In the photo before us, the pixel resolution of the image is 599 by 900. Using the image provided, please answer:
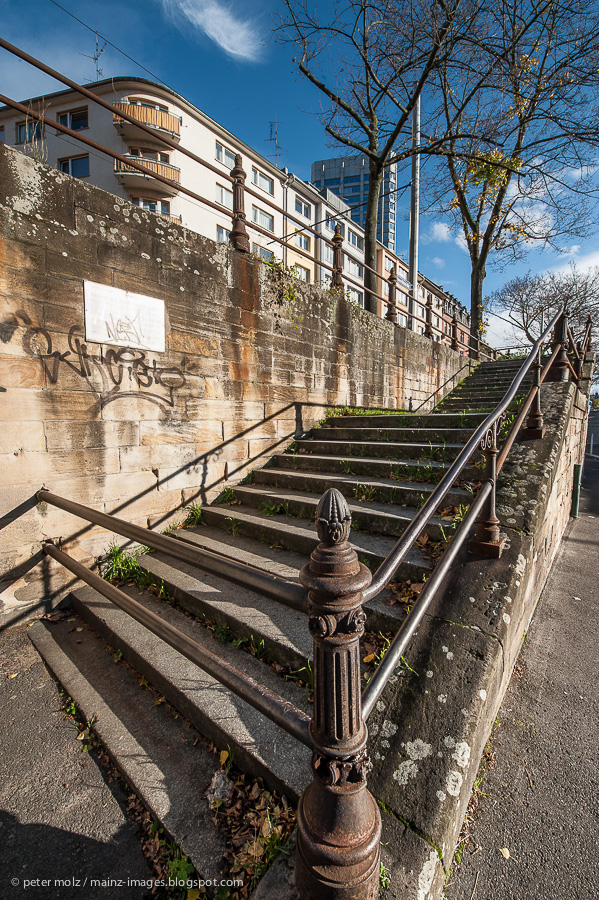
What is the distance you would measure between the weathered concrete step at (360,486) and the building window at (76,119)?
2887cm

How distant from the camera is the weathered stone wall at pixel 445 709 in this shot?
1.37m

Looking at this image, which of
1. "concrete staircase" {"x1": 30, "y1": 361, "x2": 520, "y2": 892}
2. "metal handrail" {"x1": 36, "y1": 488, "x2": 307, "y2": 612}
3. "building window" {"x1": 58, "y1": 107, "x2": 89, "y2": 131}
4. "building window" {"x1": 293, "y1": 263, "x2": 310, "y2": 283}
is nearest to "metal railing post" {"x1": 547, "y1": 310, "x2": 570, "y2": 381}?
"concrete staircase" {"x1": 30, "y1": 361, "x2": 520, "y2": 892}

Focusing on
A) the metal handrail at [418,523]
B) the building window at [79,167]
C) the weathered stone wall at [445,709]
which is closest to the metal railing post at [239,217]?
the metal handrail at [418,523]

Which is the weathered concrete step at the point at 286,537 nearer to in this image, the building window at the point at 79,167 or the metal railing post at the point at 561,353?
the metal railing post at the point at 561,353

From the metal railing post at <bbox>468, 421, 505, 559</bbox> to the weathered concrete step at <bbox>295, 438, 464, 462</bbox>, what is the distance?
5.50 feet

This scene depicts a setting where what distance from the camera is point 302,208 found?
33.5m

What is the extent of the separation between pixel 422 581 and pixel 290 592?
1.62 m

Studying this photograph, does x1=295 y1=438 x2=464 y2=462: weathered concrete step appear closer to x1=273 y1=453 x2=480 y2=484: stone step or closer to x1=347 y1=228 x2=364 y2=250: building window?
x1=273 y1=453 x2=480 y2=484: stone step

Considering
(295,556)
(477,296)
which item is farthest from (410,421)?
(477,296)

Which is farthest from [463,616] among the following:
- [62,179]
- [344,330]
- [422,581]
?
[344,330]

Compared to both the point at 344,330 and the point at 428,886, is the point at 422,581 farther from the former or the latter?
the point at 344,330

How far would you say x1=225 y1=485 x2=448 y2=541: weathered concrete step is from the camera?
10.2 feet

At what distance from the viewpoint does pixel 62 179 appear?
3.26m

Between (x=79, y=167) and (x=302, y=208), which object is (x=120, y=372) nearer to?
(x=79, y=167)
